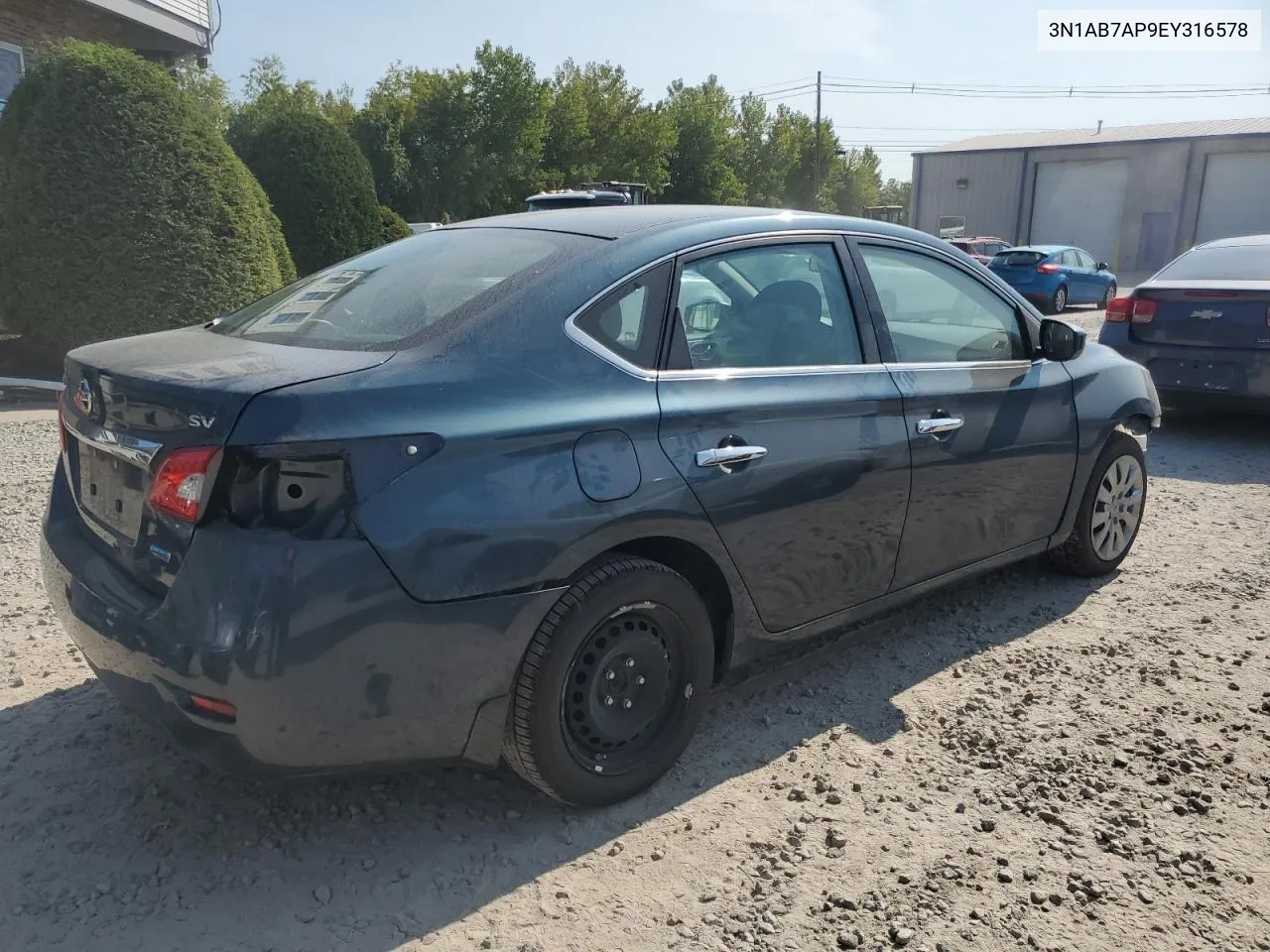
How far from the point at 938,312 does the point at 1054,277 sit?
681 inches

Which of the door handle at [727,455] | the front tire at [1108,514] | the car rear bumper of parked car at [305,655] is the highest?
the door handle at [727,455]

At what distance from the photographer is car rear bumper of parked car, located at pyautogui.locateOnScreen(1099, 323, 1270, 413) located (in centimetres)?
718

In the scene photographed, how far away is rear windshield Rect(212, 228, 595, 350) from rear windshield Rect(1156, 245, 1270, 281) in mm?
6484

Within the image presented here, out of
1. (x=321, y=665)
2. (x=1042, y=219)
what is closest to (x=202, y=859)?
(x=321, y=665)

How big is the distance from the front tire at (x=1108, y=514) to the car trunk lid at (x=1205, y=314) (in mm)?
3254

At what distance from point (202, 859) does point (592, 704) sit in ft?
3.58

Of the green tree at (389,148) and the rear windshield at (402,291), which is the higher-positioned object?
the green tree at (389,148)

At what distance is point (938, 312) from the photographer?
3895 mm

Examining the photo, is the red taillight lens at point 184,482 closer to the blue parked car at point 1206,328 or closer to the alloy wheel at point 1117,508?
the alloy wheel at point 1117,508

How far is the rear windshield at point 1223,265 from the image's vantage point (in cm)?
752

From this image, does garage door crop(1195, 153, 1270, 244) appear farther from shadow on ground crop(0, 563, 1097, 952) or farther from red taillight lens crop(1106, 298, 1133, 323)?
shadow on ground crop(0, 563, 1097, 952)

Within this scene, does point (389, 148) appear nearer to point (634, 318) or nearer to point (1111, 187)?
point (1111, 187)

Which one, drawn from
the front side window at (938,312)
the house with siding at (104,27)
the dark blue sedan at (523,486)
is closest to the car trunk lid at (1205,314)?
the front side window at (938,312)

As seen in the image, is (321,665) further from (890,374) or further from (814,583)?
(890,374)
